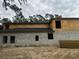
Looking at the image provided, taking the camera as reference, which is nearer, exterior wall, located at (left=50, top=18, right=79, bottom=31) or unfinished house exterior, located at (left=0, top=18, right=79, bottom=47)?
unfinished house exterior, located at (left=0, top=18, right=79, bottom=47)

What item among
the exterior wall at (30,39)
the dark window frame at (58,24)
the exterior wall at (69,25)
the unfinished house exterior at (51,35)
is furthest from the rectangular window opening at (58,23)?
the exterior wall at (30,39)

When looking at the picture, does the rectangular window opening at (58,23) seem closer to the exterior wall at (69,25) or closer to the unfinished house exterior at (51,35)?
the unfinished house exterior at (51,35)

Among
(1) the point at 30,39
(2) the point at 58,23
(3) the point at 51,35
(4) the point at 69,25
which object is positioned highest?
(2) the point at 58,23

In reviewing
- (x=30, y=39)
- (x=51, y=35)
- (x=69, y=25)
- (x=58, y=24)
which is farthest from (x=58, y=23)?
(x=30, y=39)

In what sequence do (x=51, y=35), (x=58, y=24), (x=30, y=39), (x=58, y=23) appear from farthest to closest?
(x=58, y=24), (x=58, y=23), (x=51, y=35), (x=30, y=39)

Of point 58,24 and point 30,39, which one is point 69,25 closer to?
point 58,24

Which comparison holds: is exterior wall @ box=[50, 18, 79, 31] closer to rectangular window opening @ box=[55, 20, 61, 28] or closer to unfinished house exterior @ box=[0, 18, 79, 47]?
unfinished house exterior @ box=[0, 18, 79, 47]

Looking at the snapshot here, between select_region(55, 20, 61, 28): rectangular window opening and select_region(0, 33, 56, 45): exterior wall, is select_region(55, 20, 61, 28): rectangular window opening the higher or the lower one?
the higher one

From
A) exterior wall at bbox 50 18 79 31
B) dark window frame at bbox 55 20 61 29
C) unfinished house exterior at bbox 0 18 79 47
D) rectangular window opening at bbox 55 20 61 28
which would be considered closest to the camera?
unfinished house exterior at bbox 0 18 79 47

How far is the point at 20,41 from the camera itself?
24797 millimetres

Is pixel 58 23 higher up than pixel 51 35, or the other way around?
pixel 58 23

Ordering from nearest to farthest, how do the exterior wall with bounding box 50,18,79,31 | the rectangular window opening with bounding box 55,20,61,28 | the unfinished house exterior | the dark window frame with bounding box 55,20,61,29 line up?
the unfinished house exterior < the exterior wall with bounding box 50,18,79,31 < the dark window frame with bounding box 55,20,61,29 < the rectangular window opening with bounding box 55,20,61,28

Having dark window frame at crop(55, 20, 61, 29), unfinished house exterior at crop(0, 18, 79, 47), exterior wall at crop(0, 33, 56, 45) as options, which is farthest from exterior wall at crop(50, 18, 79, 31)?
exterior wall at crop(0, 33, 56, 45)

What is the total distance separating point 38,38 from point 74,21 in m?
7.16
